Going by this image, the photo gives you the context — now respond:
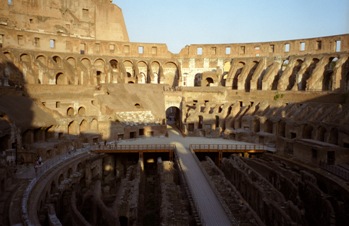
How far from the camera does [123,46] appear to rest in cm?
4778

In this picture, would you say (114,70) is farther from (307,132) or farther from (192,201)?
(192,201)

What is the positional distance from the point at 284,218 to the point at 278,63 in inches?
1256

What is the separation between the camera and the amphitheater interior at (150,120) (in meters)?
17.8

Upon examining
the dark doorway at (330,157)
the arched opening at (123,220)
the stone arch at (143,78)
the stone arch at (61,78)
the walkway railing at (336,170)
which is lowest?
the arched opening at (123,220)

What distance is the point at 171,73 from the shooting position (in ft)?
163

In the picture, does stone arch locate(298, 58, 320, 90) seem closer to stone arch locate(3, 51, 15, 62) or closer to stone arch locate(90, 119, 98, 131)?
stone arch locate(90, 119, 98, 131)

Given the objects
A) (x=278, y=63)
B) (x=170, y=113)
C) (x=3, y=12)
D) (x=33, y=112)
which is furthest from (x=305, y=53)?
(x=3, y=12)

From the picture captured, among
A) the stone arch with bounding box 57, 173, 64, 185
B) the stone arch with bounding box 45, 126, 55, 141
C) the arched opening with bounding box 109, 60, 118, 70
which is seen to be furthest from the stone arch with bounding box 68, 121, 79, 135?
the arched opening with bounding box 109, 60, 118, 70

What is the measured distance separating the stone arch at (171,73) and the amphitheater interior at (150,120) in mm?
145

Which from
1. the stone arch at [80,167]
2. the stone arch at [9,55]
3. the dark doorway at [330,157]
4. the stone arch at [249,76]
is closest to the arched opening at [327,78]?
the stone arch at [249,76]

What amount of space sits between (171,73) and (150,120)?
14.9 m

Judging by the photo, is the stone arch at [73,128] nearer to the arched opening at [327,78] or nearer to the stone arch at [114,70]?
the stone arch at [114,70]

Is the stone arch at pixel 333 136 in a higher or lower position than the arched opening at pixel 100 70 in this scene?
lower

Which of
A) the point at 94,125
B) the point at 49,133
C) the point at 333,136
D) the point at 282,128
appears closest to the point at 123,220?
the point at 49,133
